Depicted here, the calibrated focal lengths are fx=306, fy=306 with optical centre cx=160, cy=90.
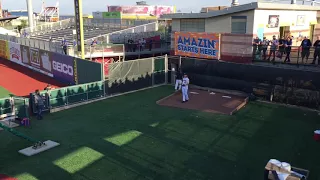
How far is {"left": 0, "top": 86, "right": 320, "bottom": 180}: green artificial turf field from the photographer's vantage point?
9.62 m

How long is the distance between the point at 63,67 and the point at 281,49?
48.6 feet

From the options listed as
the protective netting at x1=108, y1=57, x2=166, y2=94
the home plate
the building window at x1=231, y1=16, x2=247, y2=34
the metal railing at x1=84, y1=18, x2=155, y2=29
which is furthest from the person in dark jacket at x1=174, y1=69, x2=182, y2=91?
the metal railing at x1=84, y1=18, x2=155, y2=29

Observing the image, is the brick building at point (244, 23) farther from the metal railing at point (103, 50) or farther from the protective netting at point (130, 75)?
the metal railing at point (103, 50)

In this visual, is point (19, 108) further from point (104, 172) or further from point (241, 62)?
point (241, 62)

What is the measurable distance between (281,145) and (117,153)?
6104 millimetres

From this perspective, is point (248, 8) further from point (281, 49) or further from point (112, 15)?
point (112, 15)

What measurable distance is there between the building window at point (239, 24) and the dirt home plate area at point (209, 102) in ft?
13.8

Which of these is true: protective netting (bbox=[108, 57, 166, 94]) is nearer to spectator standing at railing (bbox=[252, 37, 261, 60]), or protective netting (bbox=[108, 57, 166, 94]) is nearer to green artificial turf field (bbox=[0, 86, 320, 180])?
green artificial turf field (bbox=[0, 86, 320, 180])

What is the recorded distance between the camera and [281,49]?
58.2 feet

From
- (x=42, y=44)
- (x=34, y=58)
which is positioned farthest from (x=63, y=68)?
(x=34, y=58)

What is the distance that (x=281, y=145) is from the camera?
11500 mm

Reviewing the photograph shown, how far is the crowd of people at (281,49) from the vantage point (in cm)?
1664

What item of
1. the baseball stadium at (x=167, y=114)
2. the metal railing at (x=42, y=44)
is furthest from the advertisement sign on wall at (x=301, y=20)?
the metal railing at (x=42, y=44)

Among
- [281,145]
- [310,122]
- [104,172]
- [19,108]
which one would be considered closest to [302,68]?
[310,122]
